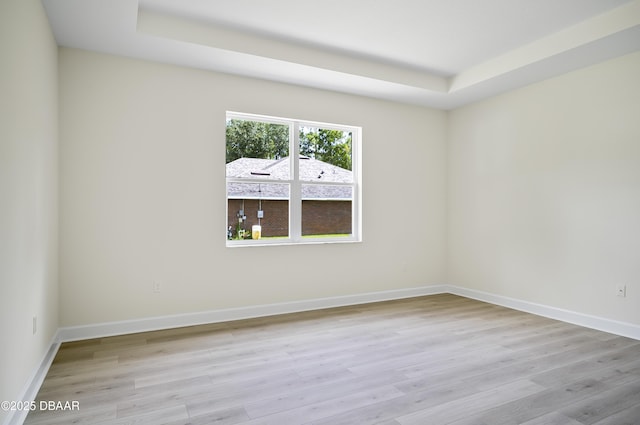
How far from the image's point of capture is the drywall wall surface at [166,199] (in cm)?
356

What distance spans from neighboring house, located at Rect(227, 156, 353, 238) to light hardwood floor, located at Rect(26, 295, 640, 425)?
3.87 feet

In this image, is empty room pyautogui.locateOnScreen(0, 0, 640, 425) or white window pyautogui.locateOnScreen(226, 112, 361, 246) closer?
empty room pyautogui.locateOnScreen(0, 0, 640, 425)

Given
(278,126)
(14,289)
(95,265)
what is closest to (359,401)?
(14,289)

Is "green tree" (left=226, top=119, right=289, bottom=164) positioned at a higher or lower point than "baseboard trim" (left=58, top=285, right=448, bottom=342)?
higher

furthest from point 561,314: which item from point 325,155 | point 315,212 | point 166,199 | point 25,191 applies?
point 25,191

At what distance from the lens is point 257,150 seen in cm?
448

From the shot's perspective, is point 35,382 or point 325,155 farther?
point 325,155

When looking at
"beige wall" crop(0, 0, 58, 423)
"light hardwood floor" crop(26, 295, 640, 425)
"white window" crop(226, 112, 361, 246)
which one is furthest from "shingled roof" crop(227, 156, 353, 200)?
"beige wall" crop(0, 0, 58, 423)

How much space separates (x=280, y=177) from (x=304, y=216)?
0.57 metres

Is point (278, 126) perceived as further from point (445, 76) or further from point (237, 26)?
point (445, 76)

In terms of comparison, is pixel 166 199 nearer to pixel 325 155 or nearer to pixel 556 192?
pixel 325 155

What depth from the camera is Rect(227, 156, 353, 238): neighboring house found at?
172 inches

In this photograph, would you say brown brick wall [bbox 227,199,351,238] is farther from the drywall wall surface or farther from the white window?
the drywall wall surface

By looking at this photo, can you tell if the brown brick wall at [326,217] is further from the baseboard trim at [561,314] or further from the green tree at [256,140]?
the baseboard trim at [561,314]
